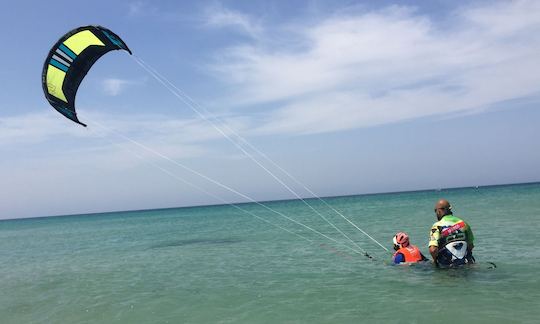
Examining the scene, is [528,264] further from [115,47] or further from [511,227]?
[115,47]

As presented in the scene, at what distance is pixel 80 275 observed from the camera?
16234 mm

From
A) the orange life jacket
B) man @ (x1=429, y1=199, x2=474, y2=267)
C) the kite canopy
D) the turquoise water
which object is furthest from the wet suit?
the kite canopy

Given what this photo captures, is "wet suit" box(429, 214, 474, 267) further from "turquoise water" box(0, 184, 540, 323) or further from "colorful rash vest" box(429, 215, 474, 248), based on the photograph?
"turquoise water" box(0, 184, 540, 323)

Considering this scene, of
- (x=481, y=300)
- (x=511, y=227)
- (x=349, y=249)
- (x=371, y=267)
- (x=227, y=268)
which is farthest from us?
(x=511, y=227)

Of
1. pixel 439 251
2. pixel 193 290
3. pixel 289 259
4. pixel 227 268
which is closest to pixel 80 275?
pixel 227 268

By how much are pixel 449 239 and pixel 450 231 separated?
0.29m

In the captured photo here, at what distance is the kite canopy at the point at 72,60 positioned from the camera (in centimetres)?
1008

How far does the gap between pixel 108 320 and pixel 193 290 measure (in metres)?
2.71

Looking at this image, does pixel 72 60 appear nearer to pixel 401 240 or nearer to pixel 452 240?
pixel 401 240

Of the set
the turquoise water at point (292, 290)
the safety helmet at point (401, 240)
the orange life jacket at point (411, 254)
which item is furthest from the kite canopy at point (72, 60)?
the orange life jacket at point (411, 254)

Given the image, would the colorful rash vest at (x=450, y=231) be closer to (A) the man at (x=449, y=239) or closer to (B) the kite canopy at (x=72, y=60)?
(A) the man at (x=449, y=239)

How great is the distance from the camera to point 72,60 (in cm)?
1077

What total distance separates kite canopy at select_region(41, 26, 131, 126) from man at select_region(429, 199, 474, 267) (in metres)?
8.91

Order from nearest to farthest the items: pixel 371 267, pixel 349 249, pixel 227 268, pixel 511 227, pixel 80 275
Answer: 1. pixel 371 267
2. pixel 227 268
3. pixel 80 275
4. pixel 349 249
5. pixel 511 227
